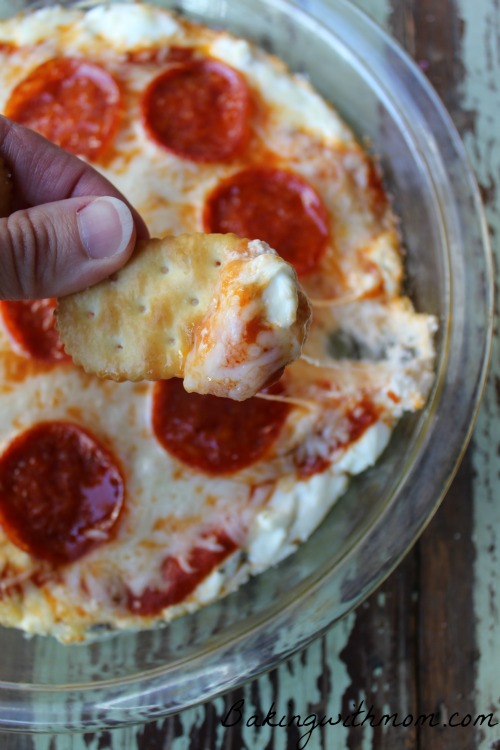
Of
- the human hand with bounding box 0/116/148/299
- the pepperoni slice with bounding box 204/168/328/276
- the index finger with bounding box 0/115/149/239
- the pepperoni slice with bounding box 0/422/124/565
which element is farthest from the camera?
the pepperoni slice with bounding box 204/168/328/276

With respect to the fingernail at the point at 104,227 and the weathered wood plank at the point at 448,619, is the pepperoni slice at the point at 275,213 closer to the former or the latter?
the fingernail at the point at 104,227

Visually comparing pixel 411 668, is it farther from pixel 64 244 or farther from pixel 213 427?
pixel 64 244

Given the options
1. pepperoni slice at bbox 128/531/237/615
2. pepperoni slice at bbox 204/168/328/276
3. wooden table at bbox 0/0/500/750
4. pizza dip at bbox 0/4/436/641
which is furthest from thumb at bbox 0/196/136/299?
wooden table at bbox 0/0/500/750

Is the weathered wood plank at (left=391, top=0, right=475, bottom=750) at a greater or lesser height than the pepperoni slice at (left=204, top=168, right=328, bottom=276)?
lesser

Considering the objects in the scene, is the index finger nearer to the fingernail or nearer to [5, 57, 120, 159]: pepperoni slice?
the fingernail

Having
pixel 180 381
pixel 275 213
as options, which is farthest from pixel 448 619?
pixel 275 213

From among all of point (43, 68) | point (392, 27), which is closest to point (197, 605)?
point (43, 68)

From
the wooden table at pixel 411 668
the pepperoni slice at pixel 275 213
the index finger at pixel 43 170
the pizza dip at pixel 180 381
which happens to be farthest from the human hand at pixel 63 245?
the wooden table at pixel 411 668
